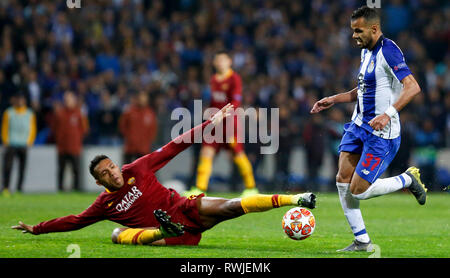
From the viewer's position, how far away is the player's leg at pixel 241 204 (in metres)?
7.14

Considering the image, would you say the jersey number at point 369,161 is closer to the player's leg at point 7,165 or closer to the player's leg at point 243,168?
the player's leg at point 243,168

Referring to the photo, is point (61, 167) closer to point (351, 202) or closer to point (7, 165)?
point (7, 165)

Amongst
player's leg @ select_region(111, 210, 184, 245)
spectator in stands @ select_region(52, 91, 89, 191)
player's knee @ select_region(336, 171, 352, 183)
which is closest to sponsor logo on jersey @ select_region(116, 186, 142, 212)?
player's leg @ select_region(111, 210, 184, 245)

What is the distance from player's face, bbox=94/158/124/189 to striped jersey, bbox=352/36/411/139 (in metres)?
2.41

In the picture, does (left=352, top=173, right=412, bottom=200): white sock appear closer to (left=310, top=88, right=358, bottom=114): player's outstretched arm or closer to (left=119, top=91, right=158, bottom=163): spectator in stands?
(left=310, top=88, right=358, bottom=114): player's outstretched arm

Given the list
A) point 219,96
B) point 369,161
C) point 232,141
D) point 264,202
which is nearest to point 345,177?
point 369,161

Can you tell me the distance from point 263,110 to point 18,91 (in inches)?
216

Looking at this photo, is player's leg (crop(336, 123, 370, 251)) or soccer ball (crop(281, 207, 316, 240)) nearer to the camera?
player's leg (crop(336, 123, 370, 251))

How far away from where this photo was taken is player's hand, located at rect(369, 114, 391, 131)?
6922mm

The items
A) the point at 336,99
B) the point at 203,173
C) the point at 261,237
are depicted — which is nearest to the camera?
the point at 336,99

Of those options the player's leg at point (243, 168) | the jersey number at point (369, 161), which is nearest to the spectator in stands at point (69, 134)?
the player's leg at point (243, 168)

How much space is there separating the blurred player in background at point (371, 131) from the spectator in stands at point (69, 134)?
1016 centimetres

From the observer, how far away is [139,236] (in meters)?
7.84

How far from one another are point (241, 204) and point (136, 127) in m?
9.86
